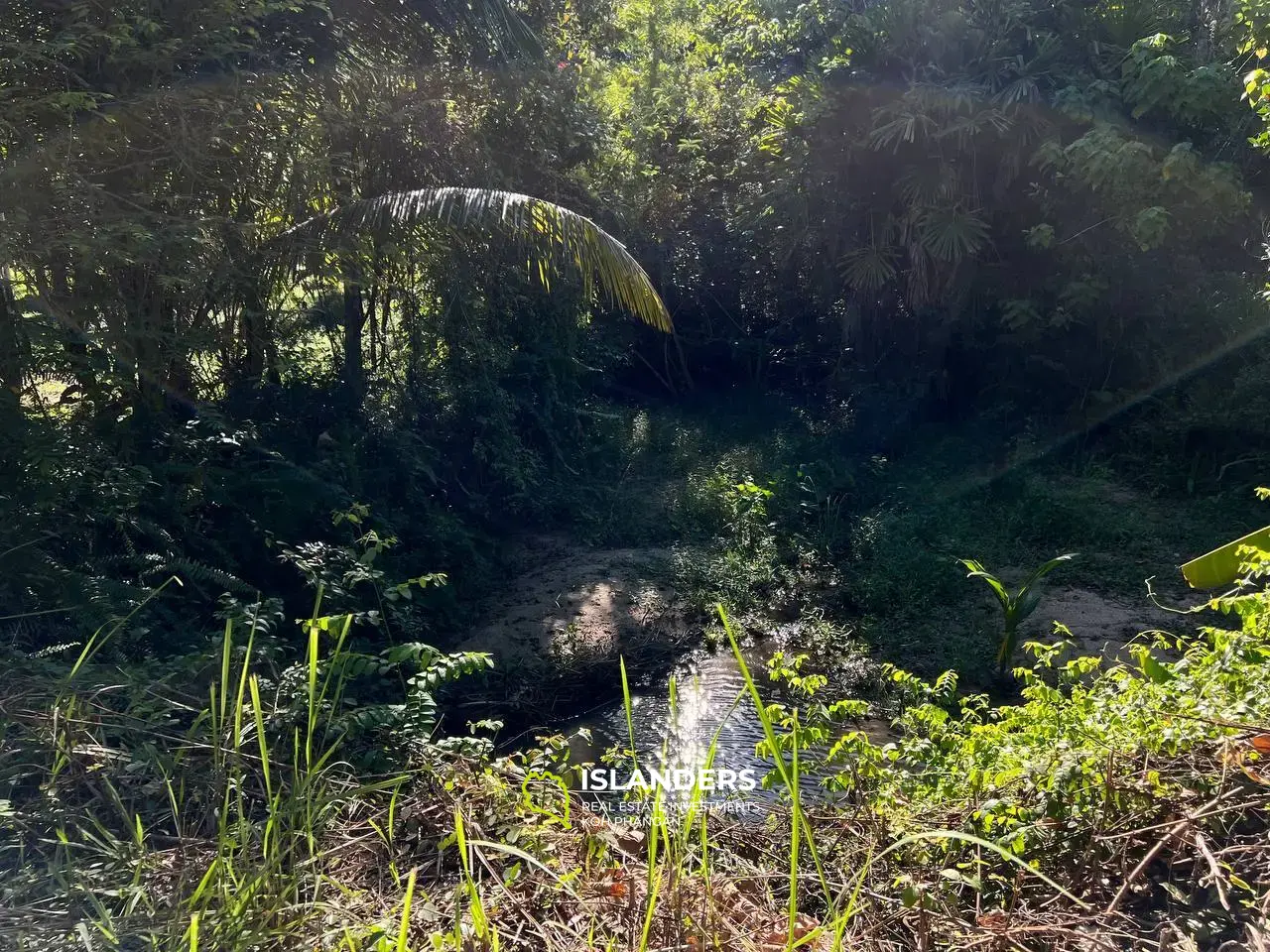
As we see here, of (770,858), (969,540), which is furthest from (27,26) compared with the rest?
(969,540)

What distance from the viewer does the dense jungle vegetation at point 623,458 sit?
8.21 feet

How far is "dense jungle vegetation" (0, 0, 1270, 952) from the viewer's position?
98.6 inches

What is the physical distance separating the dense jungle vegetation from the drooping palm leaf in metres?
0.04

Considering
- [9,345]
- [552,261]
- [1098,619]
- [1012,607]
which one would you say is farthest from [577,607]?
[9,345]

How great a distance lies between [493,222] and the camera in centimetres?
617

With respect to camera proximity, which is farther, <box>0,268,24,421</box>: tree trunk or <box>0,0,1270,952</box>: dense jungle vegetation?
<box>0,268,24,421</box>: tree trunk

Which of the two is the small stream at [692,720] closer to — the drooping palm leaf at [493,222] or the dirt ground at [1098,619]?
the dirt ground at [1098,619]

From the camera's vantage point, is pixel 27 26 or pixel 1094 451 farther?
pixel 1094 451

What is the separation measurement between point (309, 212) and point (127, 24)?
1.54 metres

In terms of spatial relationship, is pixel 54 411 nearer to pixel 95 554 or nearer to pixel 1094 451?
pixel 95 554

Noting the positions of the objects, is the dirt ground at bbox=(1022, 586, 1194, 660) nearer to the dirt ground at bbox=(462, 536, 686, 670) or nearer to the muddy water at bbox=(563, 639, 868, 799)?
the muddy water at bbox=(563, 639, 868, 799)

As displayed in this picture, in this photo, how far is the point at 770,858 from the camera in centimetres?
290

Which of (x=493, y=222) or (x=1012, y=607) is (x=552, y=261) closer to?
(x=493, y=222)

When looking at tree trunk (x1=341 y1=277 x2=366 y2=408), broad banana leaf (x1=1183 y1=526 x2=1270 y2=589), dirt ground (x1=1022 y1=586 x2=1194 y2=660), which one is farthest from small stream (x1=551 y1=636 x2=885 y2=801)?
tree trunk (x1=341 y1=277 x2=366 y2=408)
